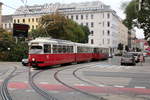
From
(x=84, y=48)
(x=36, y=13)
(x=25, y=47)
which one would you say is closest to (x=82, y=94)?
(x=84, y=48)

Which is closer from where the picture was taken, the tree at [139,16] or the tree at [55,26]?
the tree at [139,16]

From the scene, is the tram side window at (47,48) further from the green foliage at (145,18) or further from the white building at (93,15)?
the white building at (93,15)

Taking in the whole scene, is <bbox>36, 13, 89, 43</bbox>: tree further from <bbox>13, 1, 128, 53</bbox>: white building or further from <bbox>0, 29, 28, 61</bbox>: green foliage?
<bbox>13, 1, 128, 53</bbox>: white building

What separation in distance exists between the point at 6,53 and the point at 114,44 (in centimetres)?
7449

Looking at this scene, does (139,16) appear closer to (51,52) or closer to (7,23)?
(51,52)

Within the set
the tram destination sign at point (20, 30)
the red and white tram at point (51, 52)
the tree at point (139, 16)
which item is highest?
the tree at point (139, 16)

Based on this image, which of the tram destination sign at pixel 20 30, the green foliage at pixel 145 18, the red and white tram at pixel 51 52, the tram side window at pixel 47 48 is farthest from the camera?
the tram destination sign at pixel 20 30

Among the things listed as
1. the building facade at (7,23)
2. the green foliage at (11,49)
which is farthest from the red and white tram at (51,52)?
the building facade at (7,23)

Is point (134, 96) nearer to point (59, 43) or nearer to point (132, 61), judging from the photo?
point (59, 43)

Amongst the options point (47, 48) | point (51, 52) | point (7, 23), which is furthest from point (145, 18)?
point (7, 23)

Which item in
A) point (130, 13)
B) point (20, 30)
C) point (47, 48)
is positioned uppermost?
point (130, 13)

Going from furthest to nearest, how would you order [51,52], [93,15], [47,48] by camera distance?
[93,15] < [51,52] < [47,48]

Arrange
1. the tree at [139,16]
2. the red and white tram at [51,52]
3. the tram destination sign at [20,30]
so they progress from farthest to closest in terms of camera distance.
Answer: the tram destination sign at [20,30] < the tree at [139,16] < the red and white tram at [51,52]

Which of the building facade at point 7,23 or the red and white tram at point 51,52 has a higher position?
the building facade at point 7,23
